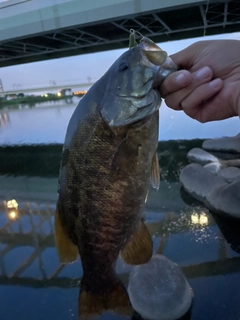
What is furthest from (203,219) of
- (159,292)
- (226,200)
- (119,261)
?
(159,292)

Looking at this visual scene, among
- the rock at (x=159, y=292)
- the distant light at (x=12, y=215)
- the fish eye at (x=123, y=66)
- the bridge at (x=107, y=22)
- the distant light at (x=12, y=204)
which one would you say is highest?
the bridge at (x=107, y=22)

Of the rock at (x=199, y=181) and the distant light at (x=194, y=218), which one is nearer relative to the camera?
the distant light at (x=194, y=218)

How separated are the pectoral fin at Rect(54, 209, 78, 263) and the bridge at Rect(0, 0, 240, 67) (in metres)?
8.07

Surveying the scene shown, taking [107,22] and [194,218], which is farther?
[107,22]

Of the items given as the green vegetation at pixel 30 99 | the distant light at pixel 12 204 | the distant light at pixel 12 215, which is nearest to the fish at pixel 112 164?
the distant light at pixel 12 215

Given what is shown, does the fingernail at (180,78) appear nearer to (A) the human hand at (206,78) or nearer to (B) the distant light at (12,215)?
(A) the human hand at (206,78)

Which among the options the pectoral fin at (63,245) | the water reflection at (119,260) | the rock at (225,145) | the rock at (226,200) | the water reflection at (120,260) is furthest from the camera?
the rock at (225,145)

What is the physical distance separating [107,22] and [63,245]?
30.3ft

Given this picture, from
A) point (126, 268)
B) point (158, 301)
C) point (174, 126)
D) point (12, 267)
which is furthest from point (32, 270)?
point (174, 126)

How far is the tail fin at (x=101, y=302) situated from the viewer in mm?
1942

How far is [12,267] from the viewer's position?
16.6 feet

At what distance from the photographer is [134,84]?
1451mm

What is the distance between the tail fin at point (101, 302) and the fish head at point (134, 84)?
1.14 metres

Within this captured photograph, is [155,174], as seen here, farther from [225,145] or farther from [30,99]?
[30,99]
